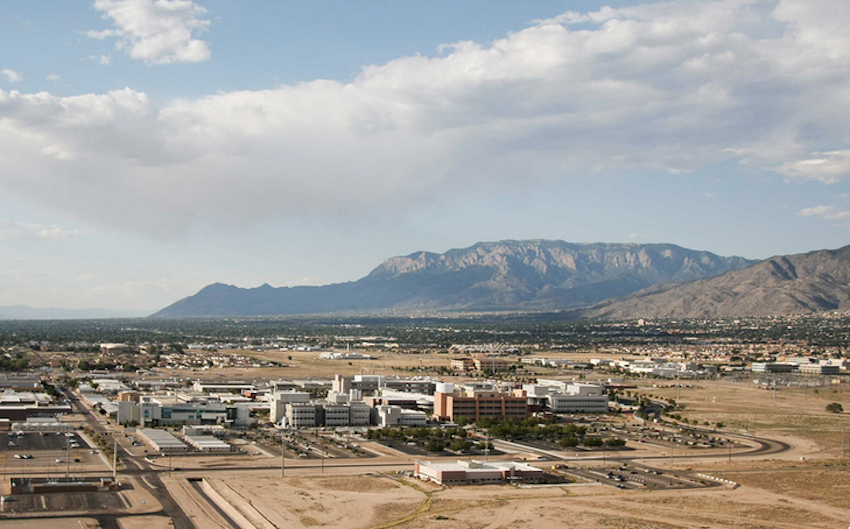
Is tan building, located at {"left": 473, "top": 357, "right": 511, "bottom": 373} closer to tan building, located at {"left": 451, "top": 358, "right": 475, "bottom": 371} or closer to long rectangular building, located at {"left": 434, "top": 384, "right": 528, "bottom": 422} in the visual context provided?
tan building, located at {"left": 451, "top": 358, "right": 475, "bottom": 371}

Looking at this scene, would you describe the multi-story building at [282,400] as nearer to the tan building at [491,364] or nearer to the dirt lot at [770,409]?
the dirt lot at [770,409]

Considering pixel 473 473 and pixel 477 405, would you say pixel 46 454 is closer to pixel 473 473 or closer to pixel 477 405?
pixel 473 473

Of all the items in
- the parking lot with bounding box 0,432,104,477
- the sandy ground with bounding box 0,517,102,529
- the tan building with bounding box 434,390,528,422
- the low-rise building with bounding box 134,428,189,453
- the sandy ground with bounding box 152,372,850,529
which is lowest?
the sandy ground with bounding box 152,372,850,529

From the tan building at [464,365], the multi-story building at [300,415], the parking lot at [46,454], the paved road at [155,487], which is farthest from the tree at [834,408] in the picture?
the parking lot at [46,454]

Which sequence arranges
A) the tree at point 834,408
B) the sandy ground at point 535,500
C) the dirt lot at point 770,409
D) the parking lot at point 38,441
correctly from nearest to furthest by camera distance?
the sandy ground at point 535,500, the parking lot at point 38,441, the dirt lot at point 770,409, the tree at point 834,408

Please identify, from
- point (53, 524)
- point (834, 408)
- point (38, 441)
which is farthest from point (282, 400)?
point (834, 408)

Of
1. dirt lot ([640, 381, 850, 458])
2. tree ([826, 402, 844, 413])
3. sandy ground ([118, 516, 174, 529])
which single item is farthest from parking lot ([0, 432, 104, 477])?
tree ([826, 402, 844, 413])

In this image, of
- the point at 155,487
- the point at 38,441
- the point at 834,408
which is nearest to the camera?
the point at 155,487

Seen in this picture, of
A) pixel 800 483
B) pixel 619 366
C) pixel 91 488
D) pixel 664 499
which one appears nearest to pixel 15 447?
pixel 91 488
